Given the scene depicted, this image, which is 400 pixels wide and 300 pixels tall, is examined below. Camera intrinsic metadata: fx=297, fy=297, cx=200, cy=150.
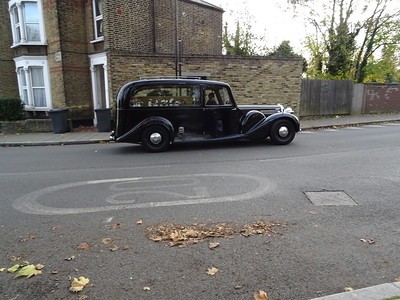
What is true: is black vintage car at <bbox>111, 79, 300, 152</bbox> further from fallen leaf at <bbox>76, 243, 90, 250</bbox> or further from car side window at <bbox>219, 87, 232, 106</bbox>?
fallen leaf at <bbox>76, 243, 90, 250</bbox>

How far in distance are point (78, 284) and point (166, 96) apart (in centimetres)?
640

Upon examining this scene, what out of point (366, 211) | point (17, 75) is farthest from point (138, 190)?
point (17, 75)

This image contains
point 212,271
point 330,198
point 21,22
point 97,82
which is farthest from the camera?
point 21,22

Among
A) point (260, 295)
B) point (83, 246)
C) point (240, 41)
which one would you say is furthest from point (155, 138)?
point (240, 41)

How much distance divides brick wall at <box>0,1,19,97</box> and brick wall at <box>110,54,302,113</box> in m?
8.34

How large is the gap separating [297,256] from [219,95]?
6352 mm

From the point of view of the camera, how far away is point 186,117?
28.0 feet

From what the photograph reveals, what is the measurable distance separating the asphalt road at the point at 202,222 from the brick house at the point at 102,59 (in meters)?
7.03

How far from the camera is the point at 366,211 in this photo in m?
4.18

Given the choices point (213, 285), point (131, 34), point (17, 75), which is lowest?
point (213, 285)

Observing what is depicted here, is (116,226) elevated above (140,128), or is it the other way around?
(140,128)

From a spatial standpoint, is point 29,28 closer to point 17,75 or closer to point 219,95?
point 17,75

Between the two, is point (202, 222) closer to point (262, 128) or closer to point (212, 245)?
point (212, 245)

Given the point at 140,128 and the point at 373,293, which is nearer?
the point at 373,293
